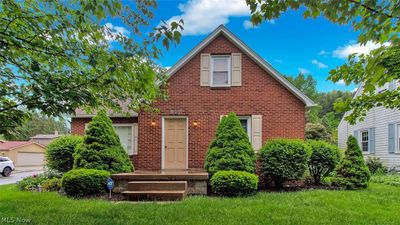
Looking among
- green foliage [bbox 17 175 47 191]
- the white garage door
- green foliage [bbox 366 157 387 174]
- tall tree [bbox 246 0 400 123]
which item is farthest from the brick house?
the white garage door

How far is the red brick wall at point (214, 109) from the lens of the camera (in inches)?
424

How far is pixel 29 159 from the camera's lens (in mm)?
30219

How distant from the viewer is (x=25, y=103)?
340cm

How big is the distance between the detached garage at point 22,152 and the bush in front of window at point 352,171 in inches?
1010

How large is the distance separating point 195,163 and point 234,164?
8.60 ft

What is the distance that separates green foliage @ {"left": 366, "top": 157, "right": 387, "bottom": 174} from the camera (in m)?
14.2

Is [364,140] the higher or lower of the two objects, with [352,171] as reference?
higher

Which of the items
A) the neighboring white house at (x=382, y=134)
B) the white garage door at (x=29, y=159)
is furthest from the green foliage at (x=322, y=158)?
the white garage door at (x=29, y=159)

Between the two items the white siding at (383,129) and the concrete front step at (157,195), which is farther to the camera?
the white siding at (383,129)

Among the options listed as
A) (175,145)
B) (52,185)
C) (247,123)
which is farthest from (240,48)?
(52,185)

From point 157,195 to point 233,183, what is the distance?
199 cm

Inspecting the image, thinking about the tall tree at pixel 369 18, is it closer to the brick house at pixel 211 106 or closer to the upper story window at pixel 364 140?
the brick house at pixel 211 106

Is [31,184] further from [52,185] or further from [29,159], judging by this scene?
[29,159]

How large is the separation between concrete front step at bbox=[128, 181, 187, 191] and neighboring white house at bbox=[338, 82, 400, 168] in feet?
28.3
